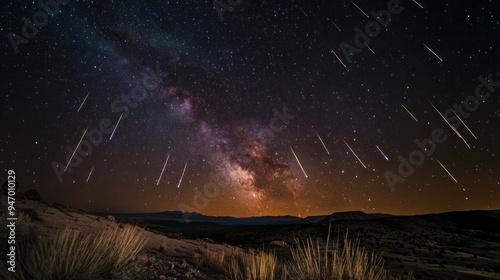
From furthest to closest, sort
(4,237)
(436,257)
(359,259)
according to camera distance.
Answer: (436,257)
(4,237)
(359,259)

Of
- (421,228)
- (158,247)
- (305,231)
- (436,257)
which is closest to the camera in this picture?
(158,247)

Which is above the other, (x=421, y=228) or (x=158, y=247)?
(x=421, y=228)

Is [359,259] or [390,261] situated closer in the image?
[359,259]

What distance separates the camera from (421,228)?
39.4 metres

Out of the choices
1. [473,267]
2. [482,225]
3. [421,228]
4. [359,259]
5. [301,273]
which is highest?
[482,225]

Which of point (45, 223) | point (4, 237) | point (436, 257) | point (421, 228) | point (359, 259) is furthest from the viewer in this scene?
point (421, 228)

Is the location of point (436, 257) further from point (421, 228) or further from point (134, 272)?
point (421, 228)

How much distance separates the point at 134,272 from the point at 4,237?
8.06ft

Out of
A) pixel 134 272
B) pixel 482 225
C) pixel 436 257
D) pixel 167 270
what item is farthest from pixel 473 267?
pixel 482 225

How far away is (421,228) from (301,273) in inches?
1640

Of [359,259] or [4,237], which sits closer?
[359,259]

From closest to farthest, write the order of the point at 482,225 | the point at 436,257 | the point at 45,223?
the point at 45,223 < the point at 436,257 < the point at 482,225

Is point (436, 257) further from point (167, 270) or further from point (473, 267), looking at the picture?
point (167, 270)

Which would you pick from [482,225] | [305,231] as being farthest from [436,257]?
[482,225]
